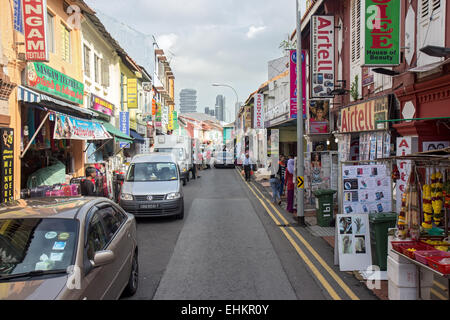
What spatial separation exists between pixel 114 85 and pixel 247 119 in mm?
24348

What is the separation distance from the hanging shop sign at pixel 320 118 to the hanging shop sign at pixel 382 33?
21.2 feet

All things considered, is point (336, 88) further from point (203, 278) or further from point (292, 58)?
point (203, 278)

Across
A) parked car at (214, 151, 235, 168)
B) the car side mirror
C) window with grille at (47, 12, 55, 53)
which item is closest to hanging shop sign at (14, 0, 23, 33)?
window with grille at (47, 12, 55, 53)

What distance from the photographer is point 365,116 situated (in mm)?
11445

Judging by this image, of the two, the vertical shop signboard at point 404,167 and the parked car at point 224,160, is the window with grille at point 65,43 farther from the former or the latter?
the parked car at point 224,160

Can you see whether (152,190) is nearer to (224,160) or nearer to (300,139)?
(300,139)

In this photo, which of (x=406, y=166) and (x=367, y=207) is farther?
(x=406, y=166)

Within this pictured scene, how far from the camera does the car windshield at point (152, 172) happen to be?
477 inches

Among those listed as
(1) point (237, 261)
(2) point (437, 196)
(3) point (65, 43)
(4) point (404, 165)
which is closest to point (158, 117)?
(3) point (65, 43)

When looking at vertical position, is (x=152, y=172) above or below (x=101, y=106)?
below

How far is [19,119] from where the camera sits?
1021 cm

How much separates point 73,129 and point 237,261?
6.37 meters

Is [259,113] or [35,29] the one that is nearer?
[35,29]

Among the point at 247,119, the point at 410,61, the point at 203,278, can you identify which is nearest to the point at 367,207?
the point at 203,278
